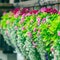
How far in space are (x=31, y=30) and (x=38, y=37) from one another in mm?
445

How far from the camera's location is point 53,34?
19.9 ft

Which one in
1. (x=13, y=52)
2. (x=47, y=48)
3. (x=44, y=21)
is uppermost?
(x=44, y=21)

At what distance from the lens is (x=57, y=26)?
5.91m

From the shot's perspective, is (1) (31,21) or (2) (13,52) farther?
(2) (13,52)

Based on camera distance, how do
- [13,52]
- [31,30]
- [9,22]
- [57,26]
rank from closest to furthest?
[57,26] < [31,30] < [9,22] < [13,52]

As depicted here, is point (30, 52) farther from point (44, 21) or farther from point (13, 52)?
point (13, 52)

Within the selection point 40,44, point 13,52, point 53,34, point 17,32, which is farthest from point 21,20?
point 13,52

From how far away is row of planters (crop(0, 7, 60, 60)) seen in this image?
6093mm

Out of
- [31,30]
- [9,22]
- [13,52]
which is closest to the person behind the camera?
[31,30]

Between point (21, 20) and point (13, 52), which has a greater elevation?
point (21, 20)

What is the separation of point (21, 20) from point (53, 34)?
7.36 feet

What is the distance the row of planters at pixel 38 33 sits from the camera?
609 centimetres

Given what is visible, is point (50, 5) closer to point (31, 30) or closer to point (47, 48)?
point (31, 30)

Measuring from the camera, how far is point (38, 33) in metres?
6.80
